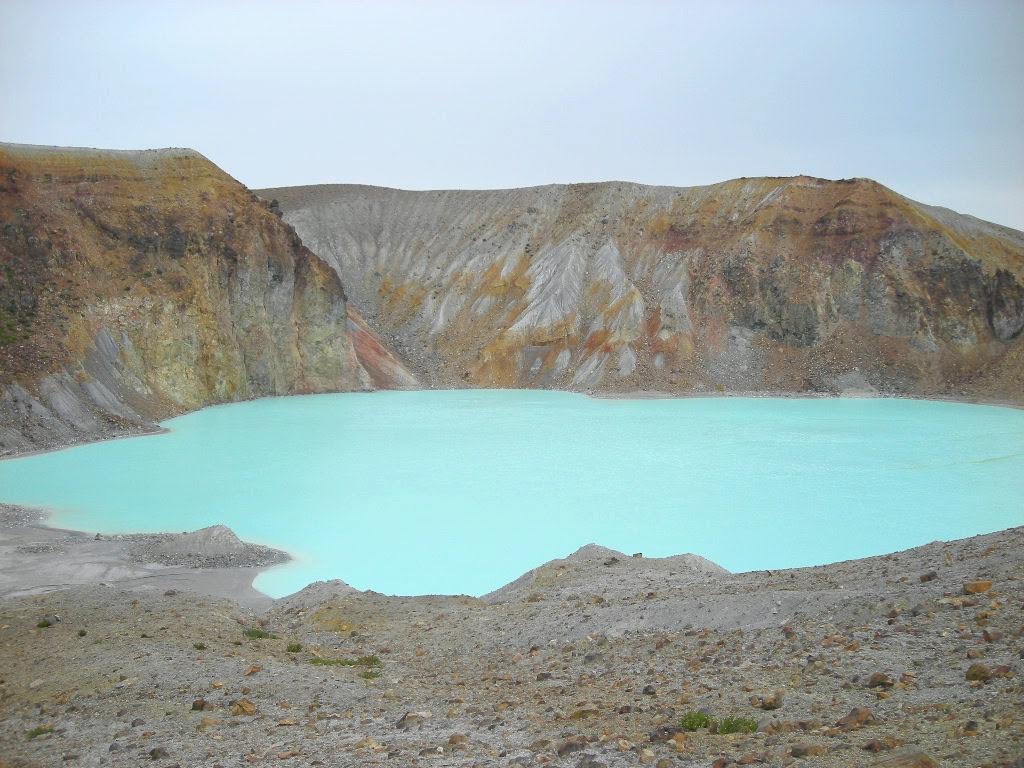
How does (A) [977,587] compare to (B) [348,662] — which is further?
(B) [348,662]

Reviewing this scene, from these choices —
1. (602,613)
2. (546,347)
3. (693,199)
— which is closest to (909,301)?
(693,199)

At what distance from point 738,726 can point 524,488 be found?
58.9 ft

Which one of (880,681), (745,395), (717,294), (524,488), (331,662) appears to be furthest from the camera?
(717,294)

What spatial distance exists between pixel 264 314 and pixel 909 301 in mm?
41222

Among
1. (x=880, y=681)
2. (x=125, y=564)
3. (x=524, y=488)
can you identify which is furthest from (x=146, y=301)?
(x=880, y=681)

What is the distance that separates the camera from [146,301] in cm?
4166

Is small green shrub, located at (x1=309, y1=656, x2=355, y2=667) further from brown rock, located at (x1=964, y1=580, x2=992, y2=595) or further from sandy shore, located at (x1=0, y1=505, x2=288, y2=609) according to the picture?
brown rock, located at (x1=964, y1=580, x2=992, y2=595)

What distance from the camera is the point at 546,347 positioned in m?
57.2

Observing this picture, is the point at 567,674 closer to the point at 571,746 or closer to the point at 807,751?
the point at 571,746

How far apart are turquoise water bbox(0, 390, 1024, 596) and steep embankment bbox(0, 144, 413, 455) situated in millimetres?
3711

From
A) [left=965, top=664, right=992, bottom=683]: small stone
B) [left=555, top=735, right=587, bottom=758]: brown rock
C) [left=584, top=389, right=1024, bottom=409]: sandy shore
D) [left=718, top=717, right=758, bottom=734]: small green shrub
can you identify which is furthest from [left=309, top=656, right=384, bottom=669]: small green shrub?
[left=584, top=389, right=1024, bottom=409]: sandy shore

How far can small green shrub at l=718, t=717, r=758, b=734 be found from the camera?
550 cm

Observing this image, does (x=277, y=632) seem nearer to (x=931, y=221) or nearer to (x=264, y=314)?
(x=264, y=314)

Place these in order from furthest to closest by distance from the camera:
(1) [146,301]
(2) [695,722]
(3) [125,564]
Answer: (1) [146,301] < (3) [125,564] < (2) [695,722]
